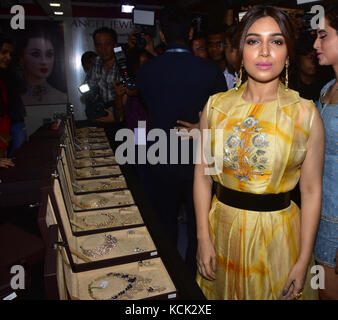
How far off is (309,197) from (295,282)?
359 mm

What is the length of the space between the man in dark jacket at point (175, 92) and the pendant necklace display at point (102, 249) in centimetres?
62

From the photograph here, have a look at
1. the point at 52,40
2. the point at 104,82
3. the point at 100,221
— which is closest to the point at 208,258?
the point at 100,221

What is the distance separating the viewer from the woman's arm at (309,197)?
4.01ft

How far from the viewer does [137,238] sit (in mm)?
1617

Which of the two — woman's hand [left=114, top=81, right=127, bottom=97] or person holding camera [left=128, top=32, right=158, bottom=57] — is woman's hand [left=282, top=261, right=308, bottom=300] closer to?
woman's hand [left=114, top=81, right=127, bottom=97]

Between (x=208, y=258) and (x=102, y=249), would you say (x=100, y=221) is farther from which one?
(x=208, y=258)

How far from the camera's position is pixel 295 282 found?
4.25 feet

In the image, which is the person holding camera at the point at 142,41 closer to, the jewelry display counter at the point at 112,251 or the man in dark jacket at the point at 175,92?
the man in dark jacket at the point at 175,92

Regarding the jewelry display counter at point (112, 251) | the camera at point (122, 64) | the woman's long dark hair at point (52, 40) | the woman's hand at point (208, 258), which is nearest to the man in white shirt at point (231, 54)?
the woman's hand at point (208, 258)

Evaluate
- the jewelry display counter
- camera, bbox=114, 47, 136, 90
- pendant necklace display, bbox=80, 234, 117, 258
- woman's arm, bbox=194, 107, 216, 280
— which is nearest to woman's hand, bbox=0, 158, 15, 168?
the jewelry display counter

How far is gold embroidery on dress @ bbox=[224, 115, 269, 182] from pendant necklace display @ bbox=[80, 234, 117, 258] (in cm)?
70

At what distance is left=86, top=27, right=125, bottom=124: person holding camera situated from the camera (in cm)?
441

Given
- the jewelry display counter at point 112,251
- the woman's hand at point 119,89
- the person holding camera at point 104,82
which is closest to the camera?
the jewelry display counter at point 112,251
